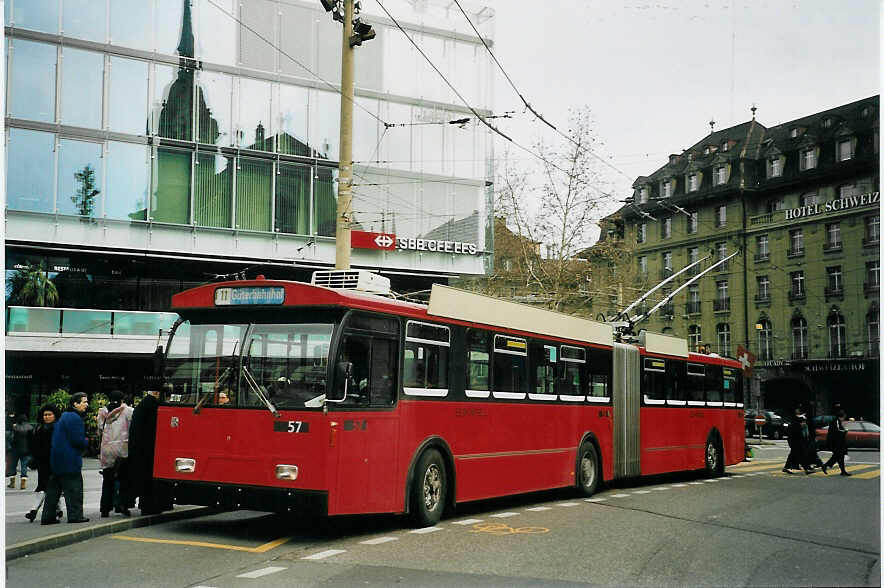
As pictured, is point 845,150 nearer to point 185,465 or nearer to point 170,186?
Answer: point 185,465

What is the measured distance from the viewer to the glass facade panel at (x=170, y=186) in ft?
93.6

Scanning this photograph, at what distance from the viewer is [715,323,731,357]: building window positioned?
71.5 feet

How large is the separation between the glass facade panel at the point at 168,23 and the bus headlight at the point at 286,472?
821 inches

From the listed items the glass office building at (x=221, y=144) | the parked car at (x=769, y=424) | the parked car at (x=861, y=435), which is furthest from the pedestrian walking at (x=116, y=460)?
the parked car at (x=769, y=424)

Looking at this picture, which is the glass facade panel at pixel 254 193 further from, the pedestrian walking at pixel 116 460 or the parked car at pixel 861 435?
the parked car at pixel 861 435

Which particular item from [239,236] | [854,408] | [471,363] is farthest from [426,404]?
[239,236]

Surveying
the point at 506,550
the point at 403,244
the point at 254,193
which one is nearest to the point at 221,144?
the point at 254,193

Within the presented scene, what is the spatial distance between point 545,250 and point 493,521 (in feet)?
73.2

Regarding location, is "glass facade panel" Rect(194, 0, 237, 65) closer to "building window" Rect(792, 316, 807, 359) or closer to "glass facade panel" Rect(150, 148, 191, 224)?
"glass facade panel" Rect(150, 148, 191, 224)

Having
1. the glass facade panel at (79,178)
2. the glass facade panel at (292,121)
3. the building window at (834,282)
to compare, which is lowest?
the building window at (834,282)

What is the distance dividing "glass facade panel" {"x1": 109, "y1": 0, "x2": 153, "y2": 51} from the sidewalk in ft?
53.9

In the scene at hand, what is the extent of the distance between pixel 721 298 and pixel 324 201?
1345 cm

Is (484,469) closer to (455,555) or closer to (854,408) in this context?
(455,555)

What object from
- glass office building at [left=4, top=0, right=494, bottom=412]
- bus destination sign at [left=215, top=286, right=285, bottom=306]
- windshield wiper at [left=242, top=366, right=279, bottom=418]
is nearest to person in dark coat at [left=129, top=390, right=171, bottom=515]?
bus destination sign at [left=215, top=286, right=285, bottom=306]
